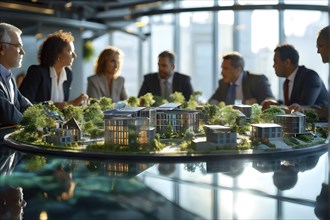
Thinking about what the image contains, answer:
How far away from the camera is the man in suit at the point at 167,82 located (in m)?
5.47

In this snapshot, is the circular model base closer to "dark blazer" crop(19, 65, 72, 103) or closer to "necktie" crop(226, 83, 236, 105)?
"dark blazer" crop(19, 65, 72, 103)

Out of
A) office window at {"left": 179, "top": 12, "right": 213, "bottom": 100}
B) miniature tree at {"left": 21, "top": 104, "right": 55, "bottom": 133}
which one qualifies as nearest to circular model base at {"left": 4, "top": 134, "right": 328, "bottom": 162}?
miniature tree at {"left": 21, "top": 104, "right": 55, "bottom": 133}

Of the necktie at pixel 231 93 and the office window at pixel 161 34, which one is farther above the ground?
the office window at pixel 161 34

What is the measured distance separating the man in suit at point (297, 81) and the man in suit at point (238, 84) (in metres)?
0.40

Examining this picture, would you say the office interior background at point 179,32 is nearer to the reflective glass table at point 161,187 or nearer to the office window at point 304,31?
the office window at point 304,31

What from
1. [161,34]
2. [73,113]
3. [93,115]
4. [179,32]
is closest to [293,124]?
[93,115]

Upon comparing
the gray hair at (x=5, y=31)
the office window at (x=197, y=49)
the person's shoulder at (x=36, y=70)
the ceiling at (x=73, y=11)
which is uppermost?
the ceiling at (x=73, y=11)

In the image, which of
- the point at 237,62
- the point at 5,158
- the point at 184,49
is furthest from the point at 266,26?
the point at 5,158

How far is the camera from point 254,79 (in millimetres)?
5219

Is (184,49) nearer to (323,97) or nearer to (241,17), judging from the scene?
(241,17)

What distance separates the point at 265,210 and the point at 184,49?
1030 centimetres

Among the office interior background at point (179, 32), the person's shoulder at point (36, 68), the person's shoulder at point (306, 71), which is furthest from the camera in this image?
the office interior background at point (179, 32)

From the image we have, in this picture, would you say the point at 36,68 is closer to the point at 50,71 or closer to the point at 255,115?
the point at 50,71

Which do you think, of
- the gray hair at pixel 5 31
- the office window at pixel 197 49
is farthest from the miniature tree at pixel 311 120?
the office window at pixel 197 49
